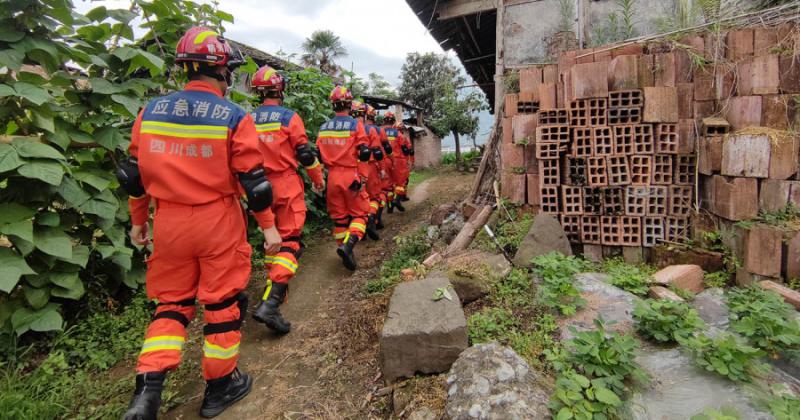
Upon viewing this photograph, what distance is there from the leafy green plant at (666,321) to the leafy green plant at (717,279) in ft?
3.46

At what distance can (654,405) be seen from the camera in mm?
1911

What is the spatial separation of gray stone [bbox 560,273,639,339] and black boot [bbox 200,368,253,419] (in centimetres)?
225

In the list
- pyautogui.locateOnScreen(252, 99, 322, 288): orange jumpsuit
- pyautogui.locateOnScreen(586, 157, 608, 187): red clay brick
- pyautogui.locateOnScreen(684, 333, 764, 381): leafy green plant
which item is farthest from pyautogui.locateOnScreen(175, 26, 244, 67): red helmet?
pyautogui.locateOnScreen(586, 157, 608, 187): red clay brick

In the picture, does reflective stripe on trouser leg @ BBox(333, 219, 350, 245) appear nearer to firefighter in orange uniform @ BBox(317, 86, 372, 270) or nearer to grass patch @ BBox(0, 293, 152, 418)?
firefighter in orange uniform @ BBox(317, 86, 372, 270)

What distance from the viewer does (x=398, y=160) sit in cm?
945

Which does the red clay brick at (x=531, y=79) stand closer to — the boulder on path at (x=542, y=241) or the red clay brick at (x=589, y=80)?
the red clay brick at (x=589, y=80)

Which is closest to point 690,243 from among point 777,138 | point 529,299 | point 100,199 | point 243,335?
point 777,138

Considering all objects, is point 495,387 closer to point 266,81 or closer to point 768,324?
point 768,324

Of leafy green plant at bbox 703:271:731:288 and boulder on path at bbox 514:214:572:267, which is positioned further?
boulder on path at bbox 514:214:572:267

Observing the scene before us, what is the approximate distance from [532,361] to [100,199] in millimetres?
3444

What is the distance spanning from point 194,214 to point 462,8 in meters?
6.22

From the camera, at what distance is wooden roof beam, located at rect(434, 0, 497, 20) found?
21.7ft

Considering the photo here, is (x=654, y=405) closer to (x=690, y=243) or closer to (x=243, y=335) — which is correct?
(x=690, y=243)

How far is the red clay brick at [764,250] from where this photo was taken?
9.81 feet
